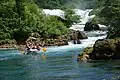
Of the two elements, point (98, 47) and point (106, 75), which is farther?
point (98, 47)

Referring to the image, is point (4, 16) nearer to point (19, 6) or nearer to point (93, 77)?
point (19, 6)

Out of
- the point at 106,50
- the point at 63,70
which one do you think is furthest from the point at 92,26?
the point at 63,70

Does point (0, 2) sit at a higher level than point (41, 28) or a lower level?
higher

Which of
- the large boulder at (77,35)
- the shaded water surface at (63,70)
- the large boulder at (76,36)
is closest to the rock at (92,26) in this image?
the large boulder at (76,36)

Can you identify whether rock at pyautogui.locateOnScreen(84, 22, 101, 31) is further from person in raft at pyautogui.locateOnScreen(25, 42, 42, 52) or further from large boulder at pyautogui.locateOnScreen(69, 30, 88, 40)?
person in raft at pyautogui.locateOnScreen(25, 42, 42, 52)

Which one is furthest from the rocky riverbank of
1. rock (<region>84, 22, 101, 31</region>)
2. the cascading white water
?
rock (<region>84, 22, 101, 31</region>)

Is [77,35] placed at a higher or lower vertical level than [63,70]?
lower

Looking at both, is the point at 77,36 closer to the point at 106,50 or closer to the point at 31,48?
the point at 31,48

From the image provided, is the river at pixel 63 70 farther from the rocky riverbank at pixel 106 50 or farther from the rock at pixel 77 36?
the rock at pixel 77 36

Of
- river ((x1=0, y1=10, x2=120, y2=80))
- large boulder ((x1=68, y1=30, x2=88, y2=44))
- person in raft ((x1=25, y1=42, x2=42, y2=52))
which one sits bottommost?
large boulder ((x1=68, y1=30, x2=88, y2=44))

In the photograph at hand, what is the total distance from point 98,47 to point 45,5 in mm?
52473

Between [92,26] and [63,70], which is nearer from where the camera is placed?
[63,70]

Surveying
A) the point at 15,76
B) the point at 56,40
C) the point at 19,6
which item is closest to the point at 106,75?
the point at 15,76

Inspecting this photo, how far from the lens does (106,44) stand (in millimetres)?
29453
